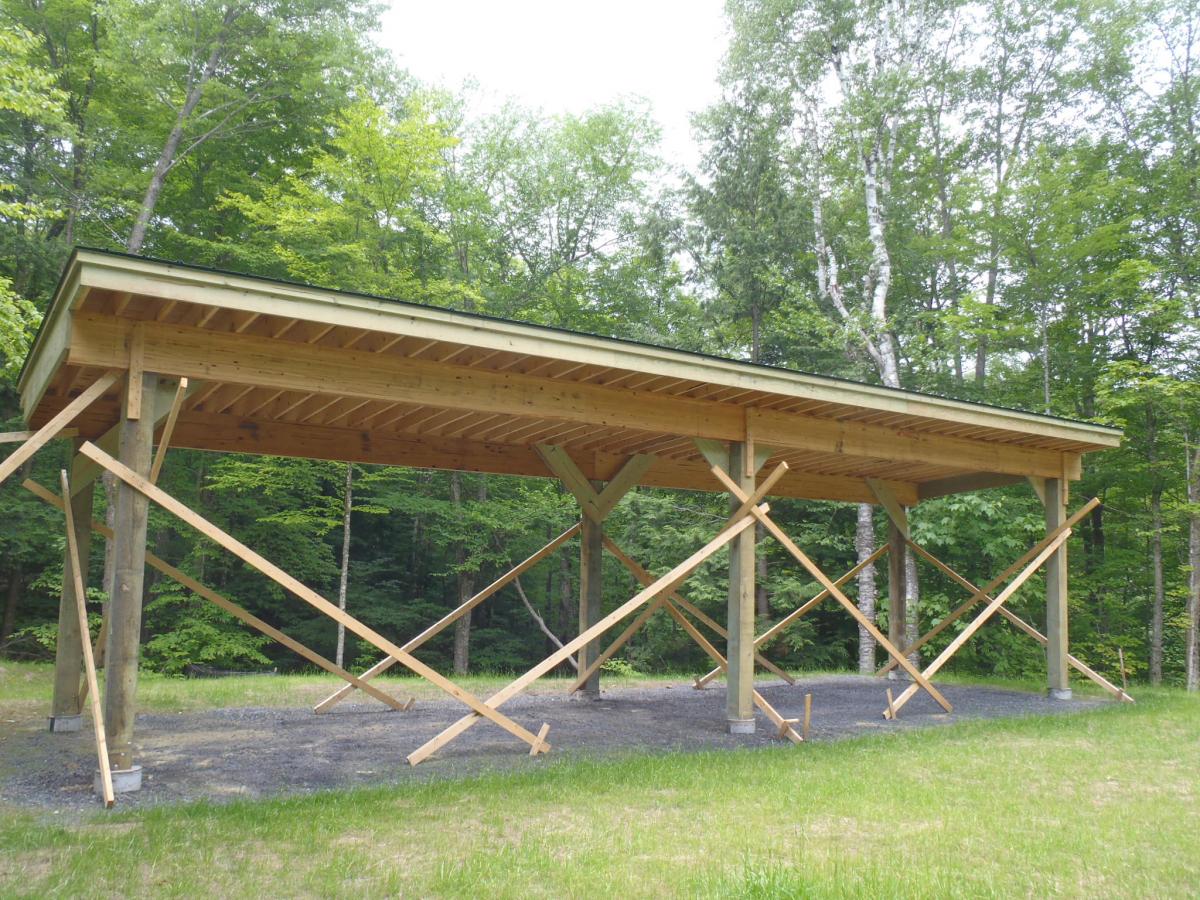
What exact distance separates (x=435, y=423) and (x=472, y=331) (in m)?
2.49

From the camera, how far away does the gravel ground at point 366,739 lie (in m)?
5.63

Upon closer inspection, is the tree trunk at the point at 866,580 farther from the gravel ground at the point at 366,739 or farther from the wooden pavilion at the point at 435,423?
the gravel ground at the point at 366,739

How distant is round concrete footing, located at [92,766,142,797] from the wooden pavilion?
0.04 meters

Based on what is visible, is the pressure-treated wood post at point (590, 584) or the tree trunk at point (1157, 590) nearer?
the pressure-treated wood post at point (590, 584)

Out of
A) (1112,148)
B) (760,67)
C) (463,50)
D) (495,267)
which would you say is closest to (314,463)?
(495,267)

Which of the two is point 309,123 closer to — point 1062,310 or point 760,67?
point 760,67

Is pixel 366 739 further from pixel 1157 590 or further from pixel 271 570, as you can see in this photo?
pixel 1157 590

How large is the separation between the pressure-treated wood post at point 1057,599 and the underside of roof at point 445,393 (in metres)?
0.36

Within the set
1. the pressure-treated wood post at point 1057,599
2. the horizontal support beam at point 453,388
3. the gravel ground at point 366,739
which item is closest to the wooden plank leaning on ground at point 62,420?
the horizontal support beam at point 453,388

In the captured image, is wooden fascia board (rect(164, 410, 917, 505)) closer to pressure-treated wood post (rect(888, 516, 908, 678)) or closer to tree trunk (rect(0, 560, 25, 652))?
pressure-treated wood post (rect(888, 516, 908, 678))

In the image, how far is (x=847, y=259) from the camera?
21297 mm

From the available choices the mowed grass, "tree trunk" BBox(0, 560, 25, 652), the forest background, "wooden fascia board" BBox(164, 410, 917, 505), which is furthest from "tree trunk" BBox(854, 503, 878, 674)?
"tree trunk" BBox(0, 560, 25, 652)

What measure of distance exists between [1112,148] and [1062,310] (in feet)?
11.3

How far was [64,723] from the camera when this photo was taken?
7477 millimetres
